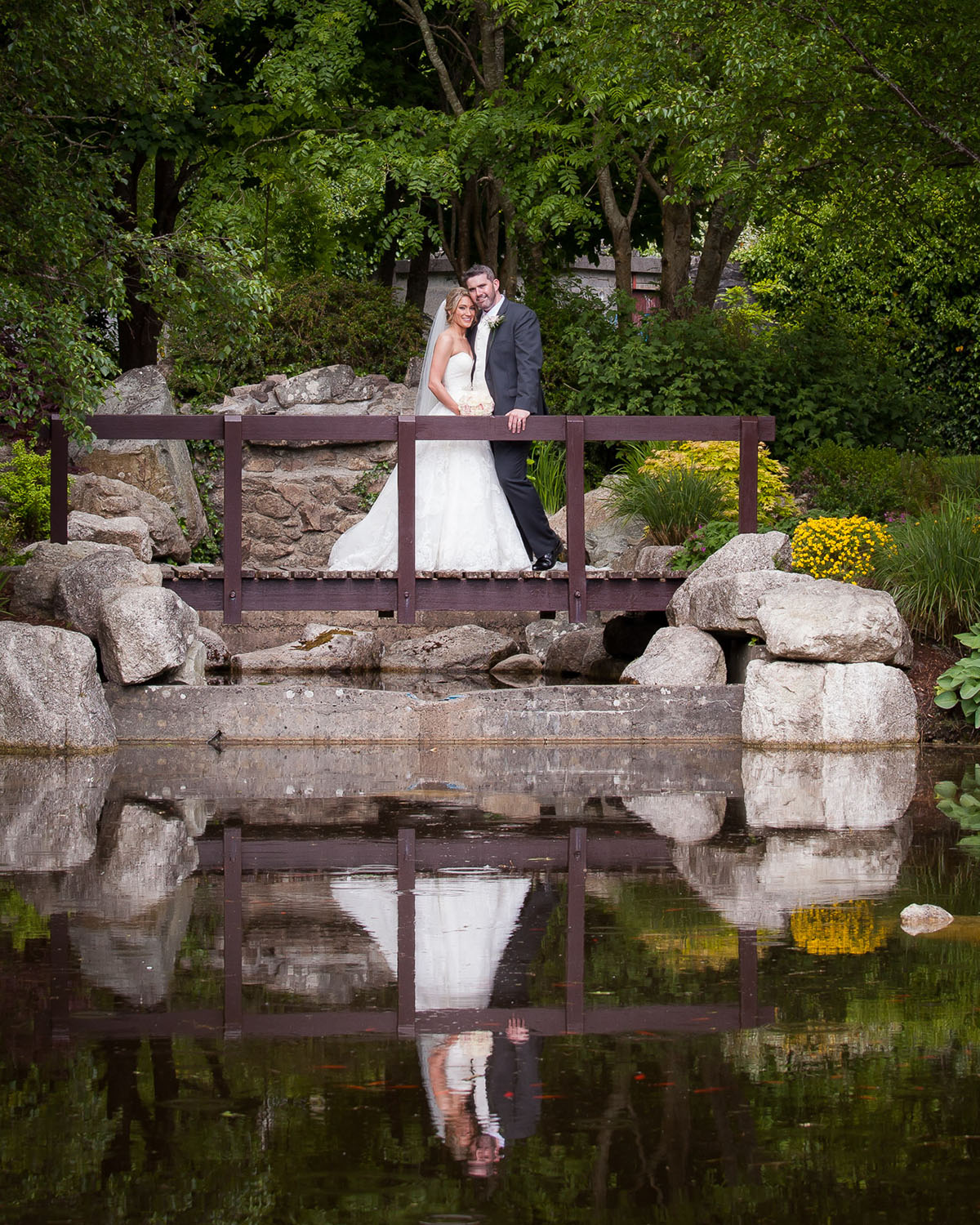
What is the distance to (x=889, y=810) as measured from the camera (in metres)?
7.10

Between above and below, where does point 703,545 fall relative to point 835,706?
above

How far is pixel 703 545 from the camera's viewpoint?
1232cm

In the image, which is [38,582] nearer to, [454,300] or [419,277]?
[454,300]

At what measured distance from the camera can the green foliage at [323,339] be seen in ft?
64.0

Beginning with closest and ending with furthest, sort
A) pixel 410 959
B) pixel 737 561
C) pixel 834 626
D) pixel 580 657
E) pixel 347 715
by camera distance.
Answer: pixel 410 959
pixel 834 626
pixel 347 715
pixel 737 561
pixel 580 657

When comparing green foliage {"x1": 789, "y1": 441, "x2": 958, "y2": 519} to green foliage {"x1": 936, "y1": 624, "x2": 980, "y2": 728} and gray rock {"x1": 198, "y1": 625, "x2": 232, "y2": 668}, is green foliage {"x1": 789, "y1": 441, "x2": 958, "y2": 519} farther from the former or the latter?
gray rock {"x1": 198, "y1": 625, "x2": 232, "y2": 668}

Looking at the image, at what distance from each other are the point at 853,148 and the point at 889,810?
271 inches

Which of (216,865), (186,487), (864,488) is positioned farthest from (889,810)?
(186,487)

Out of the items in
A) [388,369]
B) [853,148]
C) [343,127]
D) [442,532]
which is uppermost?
[343,127]

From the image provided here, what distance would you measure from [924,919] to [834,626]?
474 centimetres

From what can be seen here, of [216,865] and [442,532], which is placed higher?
[442,532]

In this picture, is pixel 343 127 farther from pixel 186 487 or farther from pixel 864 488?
pixel 864 488

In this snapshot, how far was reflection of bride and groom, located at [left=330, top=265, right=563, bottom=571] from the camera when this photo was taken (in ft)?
40.0

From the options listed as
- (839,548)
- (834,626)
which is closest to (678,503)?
(839,548)
